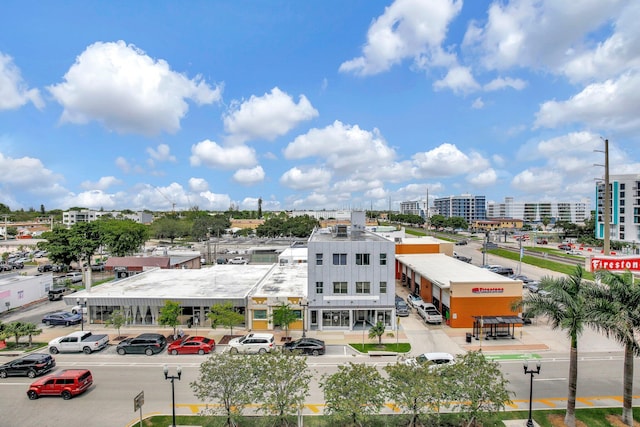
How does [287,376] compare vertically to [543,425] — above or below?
above

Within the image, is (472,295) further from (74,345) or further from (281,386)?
(74,345)

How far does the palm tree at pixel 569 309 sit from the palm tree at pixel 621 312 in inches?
21.0

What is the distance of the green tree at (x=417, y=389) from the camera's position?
1573 centimetres

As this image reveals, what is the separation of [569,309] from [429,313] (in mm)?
20113

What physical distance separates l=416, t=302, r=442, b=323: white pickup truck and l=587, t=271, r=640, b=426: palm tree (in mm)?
17975

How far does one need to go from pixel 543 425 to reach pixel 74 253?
7127cm

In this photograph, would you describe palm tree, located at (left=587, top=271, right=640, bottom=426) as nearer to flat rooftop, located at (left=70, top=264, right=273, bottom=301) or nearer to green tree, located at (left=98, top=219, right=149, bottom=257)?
flat rooftop, located at (left=70, top=264, right=273, bottom=301)

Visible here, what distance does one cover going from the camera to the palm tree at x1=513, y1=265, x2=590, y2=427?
17469 millimetres

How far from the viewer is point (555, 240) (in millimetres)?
127500

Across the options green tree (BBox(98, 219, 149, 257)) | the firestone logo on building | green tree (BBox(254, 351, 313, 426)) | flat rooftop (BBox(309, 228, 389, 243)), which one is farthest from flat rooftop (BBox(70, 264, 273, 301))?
green tree (BBox(98, 219, 149, 257))

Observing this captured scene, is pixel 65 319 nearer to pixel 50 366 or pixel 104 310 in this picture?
pixel 104 310

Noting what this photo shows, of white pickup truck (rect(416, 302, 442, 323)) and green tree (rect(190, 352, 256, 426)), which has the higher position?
green tree (rect(190, 352, 256, 426))

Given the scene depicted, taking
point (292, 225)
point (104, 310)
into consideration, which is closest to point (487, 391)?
point (104, 310)

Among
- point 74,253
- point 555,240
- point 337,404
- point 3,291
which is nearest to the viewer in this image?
point 337,404
